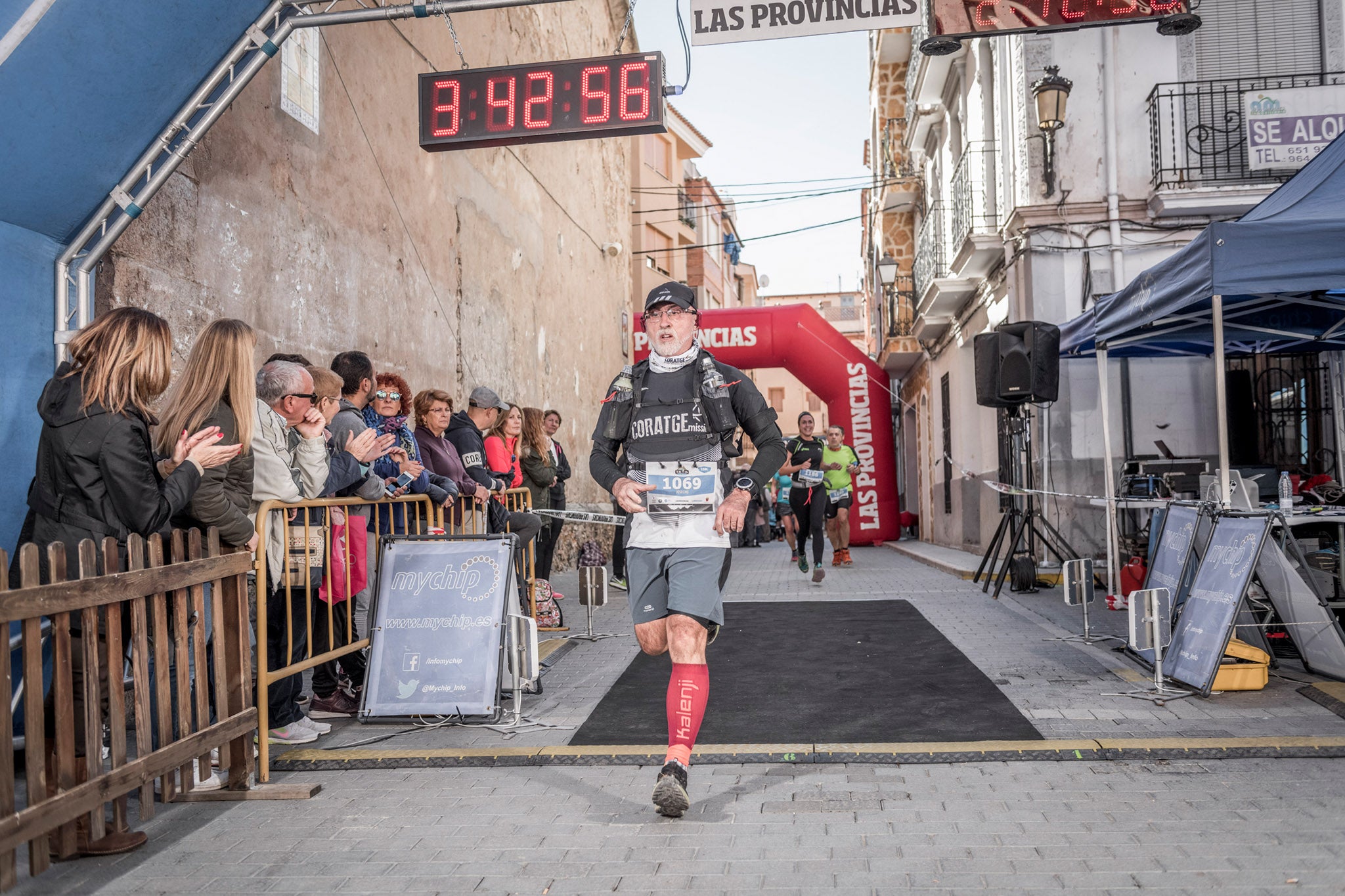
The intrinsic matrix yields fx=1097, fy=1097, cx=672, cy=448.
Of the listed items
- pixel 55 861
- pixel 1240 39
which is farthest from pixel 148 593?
pixel 1240 39

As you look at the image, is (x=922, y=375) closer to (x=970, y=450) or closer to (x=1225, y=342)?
(x=970, y=450)

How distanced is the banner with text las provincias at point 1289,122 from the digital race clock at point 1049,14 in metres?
5.83

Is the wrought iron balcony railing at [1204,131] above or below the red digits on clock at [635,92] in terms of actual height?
above

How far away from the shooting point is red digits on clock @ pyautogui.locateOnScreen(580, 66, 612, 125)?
26.1ft

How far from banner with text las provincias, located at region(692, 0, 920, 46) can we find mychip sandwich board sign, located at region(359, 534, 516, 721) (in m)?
3.67

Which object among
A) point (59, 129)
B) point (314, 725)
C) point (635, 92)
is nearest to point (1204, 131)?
point (635, 92)

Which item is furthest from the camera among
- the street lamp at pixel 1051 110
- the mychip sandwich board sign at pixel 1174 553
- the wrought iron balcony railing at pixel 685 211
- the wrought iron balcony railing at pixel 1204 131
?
the wrought iron balcony railing at pixel 685 211

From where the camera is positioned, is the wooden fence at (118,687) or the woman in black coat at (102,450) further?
the woman in black coat at (102,450)

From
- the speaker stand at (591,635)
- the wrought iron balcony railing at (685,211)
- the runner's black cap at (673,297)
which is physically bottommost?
the speaker stand at (591,635)

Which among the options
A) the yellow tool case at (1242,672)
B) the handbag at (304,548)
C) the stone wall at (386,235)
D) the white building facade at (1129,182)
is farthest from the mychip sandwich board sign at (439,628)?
the white building facade at (1129,182)

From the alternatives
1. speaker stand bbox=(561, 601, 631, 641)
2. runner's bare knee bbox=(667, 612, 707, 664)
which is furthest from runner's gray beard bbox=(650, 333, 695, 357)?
speaker stand bbox=(561, 601, 631, 641)

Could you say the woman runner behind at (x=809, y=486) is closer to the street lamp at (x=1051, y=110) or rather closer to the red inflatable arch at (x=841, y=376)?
the street lamp at (x=1051, y=110)

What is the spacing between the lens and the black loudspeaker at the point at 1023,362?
1041cm

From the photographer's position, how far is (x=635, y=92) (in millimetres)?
7941
